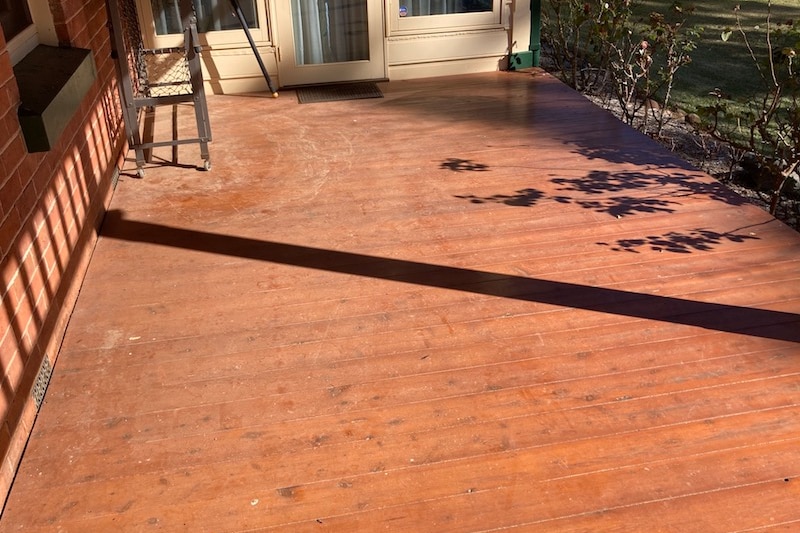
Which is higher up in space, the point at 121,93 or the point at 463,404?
the point at 121,93

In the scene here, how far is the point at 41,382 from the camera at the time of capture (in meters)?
2.68

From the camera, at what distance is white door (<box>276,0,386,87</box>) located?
5.96 meters

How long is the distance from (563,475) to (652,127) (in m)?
4.47

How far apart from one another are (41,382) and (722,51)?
8.06 meters

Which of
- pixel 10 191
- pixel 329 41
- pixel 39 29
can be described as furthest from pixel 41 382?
pixel 329 41

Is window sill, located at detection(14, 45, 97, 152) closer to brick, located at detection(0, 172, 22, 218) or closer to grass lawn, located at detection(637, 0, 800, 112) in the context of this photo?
brick, located at detection(0, 172, 22, 218)

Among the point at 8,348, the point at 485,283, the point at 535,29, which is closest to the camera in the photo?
the point at 8,348

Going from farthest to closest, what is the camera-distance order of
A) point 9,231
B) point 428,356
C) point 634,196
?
point 634,196 < point 428,356 < point 9,231

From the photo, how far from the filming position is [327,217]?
13.0 feet

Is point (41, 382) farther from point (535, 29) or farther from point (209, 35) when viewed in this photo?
point (535, 29)

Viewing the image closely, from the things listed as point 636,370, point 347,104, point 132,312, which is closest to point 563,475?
point 636,370

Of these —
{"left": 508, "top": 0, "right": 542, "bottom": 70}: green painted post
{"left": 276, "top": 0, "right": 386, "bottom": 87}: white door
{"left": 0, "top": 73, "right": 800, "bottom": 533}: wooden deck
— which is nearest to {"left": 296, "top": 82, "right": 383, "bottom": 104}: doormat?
{"left": 276, "top": 0, "right": 386, "bottom": 87}: white door

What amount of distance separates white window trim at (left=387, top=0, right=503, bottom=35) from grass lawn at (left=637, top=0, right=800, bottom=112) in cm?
184

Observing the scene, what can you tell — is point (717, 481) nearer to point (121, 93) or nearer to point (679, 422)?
point (679, 422)
